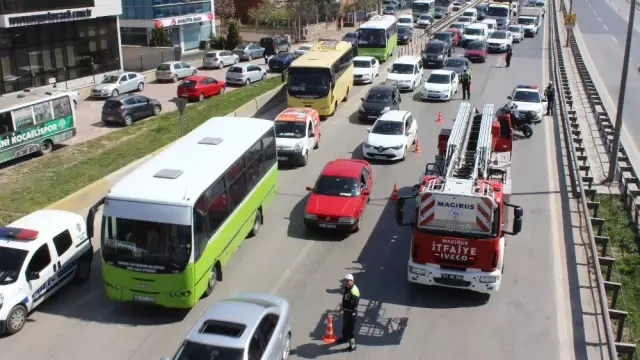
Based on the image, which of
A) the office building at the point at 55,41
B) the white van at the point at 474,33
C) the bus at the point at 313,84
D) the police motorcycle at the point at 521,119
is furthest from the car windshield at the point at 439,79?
the office building at the point at 55,41

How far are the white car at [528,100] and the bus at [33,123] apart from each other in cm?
1923

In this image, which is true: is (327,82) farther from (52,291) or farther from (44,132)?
(52,291)

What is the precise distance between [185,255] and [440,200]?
5.11 m

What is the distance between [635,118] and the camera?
109ft

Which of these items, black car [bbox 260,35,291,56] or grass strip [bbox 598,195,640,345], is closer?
grass strip [bbox 598,195,640,345]

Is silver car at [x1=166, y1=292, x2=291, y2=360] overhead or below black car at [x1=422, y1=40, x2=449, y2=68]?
below

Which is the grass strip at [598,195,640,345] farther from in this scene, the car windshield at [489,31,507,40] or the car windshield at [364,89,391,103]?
the car windshield at [489,31,507,40]

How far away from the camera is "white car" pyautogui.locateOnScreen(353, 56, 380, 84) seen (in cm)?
3831

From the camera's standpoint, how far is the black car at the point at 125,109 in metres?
31.7

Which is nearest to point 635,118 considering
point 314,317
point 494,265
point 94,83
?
point 494,265

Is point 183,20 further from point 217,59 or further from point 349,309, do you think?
point 349,309

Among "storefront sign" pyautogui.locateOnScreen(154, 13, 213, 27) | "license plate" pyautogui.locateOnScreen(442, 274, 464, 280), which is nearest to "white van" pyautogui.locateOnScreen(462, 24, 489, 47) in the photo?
"storefront sign" pyautogui.locateOnScreen(154, 13, 213, 27)

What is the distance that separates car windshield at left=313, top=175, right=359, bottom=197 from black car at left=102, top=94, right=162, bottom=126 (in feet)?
54.5

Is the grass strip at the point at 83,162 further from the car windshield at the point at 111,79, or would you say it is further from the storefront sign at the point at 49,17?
the storefront sign at the point at 49,17
